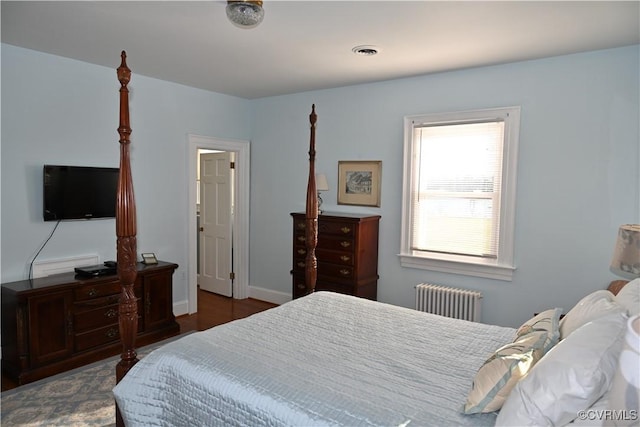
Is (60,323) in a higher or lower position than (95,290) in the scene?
lower

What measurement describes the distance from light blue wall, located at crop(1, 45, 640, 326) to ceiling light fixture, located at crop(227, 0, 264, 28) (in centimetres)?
202

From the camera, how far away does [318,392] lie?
1.63m

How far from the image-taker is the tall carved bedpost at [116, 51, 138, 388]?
7.07 feet

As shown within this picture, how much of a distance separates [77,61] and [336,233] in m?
→ 2.83

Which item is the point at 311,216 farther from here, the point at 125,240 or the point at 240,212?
the point at 240,212

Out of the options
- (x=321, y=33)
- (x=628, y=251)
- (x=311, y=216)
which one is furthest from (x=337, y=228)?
(x=628, y=251)

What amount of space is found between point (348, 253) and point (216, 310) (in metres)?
1.94

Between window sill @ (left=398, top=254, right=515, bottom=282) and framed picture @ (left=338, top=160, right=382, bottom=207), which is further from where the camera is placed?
framed picture @ (left=338, top=160, right=382, bottom=207)

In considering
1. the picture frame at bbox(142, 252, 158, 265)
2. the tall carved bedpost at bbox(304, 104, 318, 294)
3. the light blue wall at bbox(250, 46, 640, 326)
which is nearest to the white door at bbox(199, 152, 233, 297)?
the picture frame at bbox(142, 252, 158, 265)

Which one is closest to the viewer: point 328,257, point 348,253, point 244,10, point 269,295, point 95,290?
point 244,10

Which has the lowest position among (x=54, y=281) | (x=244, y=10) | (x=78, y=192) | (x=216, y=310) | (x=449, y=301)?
(x=216, y=310)

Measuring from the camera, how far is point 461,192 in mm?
3865

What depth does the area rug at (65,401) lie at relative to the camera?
2602 millimetres

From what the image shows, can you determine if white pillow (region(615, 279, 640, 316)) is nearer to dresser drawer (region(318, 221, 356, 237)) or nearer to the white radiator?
the white radiator
